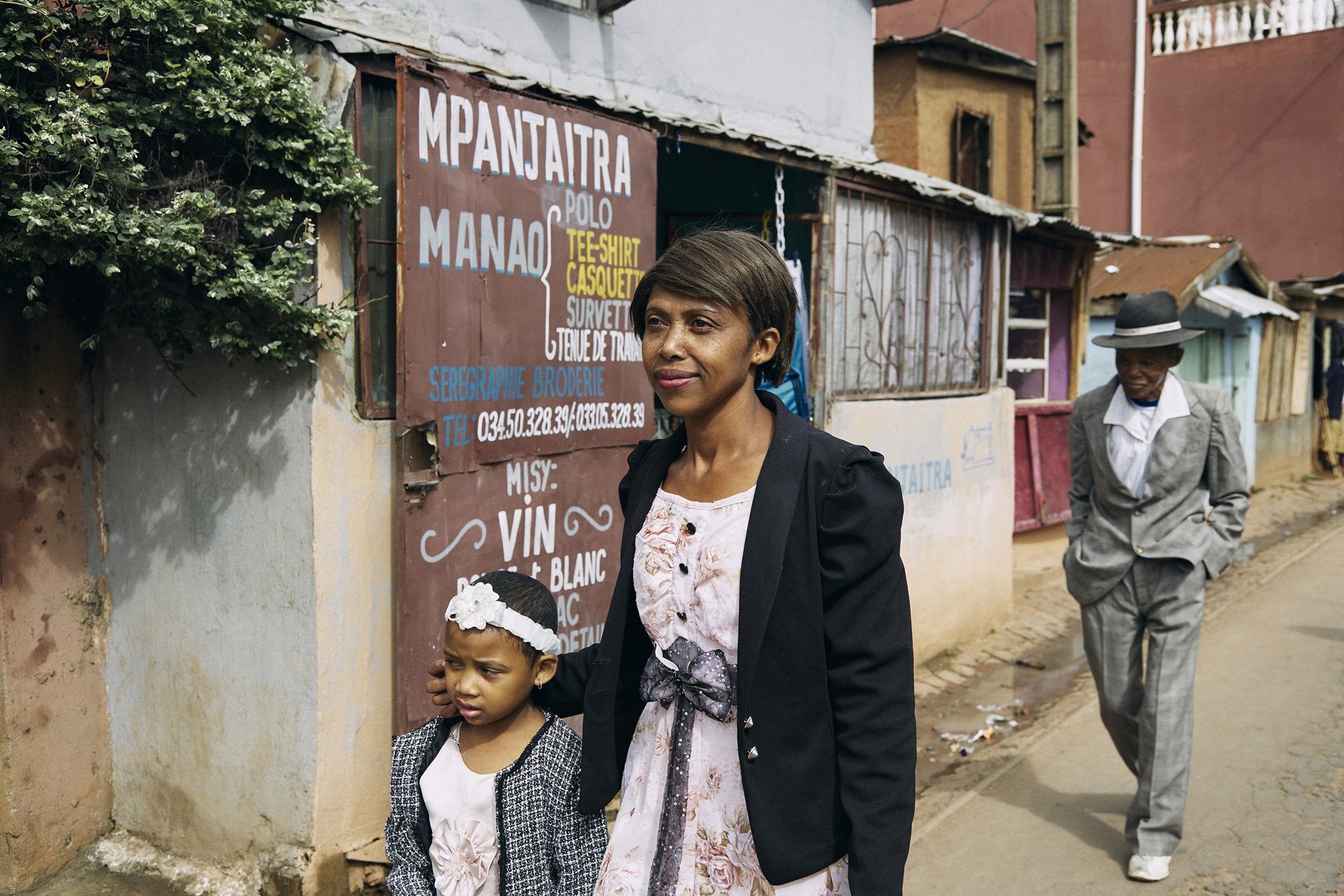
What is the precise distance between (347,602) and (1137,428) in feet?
9.60

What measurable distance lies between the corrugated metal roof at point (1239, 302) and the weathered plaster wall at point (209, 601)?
11.2 m

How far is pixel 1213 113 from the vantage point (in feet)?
57.3

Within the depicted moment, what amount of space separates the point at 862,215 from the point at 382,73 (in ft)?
11.9

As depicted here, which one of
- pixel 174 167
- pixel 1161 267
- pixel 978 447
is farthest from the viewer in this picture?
pixel 1161 267

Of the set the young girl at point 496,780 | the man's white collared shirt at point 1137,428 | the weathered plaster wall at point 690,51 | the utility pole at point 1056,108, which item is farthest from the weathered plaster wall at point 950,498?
the young girl at point 496,780

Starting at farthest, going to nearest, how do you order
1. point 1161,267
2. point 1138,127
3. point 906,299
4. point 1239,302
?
1. point 1138,127
2. point 1239,302
3. point 1161,267
4. point 906,299

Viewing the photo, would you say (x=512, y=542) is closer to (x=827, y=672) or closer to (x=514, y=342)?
(x=514, y=342)

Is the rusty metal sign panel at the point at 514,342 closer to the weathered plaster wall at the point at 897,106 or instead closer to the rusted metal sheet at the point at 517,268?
the rusted metal sheet at the point at 517,268

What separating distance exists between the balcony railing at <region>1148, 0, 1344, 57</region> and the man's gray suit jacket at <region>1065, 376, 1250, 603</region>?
15787 mm

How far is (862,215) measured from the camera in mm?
6781

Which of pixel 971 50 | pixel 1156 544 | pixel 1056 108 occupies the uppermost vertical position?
pixel 971 50

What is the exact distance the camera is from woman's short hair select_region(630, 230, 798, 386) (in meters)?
1.96

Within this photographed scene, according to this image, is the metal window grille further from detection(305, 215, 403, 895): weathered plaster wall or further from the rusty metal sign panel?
detection(305, 215, 403, 895): weathered plaster wall

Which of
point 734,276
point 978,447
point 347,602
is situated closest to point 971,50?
point 978,447
